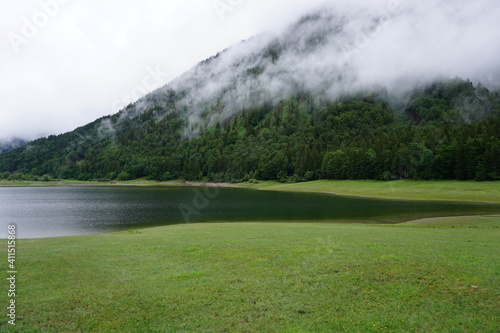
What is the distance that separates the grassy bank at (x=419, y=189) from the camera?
7169cm

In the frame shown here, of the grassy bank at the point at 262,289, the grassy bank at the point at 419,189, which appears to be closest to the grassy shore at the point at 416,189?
the grassy bank at the point at 419,189

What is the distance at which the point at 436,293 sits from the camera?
11391mm

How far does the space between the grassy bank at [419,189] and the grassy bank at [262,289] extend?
212 ft

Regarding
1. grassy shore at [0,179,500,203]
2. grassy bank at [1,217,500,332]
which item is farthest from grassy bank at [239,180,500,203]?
grassy bank at [1,217,500,332]

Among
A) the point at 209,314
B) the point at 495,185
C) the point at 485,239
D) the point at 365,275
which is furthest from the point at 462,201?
the point at 209,314

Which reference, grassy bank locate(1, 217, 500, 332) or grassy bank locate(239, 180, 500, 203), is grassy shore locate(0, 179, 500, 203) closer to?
grassy bank locate(239, 180, 500, 203)

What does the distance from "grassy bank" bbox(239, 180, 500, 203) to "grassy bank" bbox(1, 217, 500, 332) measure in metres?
64.5

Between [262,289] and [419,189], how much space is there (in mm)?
88446

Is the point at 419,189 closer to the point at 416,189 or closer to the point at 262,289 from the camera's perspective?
the point at 416,189

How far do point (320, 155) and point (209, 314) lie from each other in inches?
5612

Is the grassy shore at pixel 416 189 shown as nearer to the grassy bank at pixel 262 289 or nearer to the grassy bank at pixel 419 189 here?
the grassy bank at pixel 419 189

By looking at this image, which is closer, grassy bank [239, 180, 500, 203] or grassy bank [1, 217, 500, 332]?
grassy bank [1, 217, 500, 332]

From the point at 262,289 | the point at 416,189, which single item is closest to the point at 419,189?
the point at 416,189

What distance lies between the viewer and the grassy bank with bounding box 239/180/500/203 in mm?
71688
